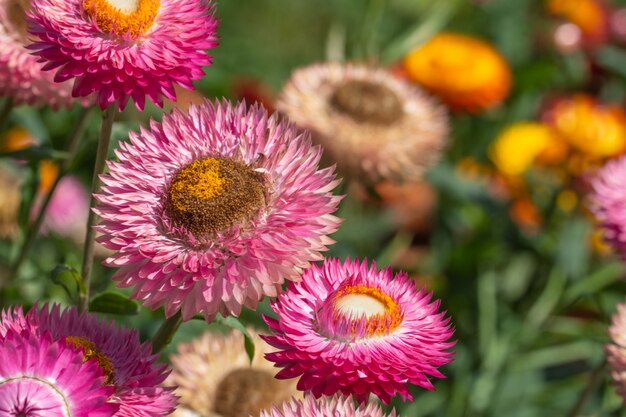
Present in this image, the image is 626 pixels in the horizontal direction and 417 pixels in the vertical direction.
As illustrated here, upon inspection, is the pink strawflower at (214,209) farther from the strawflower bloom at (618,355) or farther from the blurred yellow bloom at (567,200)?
the blurred yellow bloom at (567,200)

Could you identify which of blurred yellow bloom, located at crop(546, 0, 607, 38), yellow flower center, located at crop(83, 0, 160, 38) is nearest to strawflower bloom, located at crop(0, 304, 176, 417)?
yellow flower center, located at crop(83, 0, 160, 38)

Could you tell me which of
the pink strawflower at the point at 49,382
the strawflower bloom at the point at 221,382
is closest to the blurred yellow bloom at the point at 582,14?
the strawflower bloom at the point at 221,382

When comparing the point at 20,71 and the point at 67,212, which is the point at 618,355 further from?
the point at 67,212

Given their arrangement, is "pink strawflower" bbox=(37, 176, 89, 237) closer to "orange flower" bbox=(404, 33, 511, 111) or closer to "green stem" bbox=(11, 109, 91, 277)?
"green stem" bbox=(11, 109, 91, 277)

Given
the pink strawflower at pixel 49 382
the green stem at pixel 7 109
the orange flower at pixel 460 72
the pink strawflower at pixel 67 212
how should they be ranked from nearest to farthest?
the pink strawflower at pixel 49 382 → the green stem at pixel 7 109 → the pink strawflower at pixel 67 212 → the orange flower at pixel 460 72

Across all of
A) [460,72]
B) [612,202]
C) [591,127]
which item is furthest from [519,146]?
[612,202]
